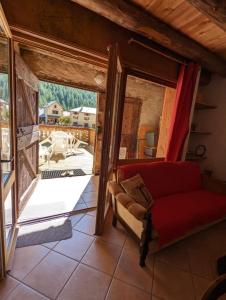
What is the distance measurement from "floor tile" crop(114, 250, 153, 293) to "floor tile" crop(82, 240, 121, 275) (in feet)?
0.22

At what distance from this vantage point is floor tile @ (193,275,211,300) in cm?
130

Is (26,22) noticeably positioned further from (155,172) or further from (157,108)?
(157,108)

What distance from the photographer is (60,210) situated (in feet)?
7.60

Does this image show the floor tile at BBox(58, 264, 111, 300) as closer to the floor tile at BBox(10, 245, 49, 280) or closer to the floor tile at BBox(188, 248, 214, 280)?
the floor tile at BBox(10, 245, 49, 280)

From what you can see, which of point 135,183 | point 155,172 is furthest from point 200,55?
point 135,183

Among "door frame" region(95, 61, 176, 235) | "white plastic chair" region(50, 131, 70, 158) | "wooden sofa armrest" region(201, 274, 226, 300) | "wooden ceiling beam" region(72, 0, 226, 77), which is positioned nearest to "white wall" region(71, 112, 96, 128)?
"white plastic chair" region(50, 131, 70, 158)

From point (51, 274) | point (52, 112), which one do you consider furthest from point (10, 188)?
point (52, 112)

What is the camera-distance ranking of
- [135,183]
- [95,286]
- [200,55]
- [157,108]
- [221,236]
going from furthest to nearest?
1. [157,108]
2. [200,55]
3. [221,236]
4. [135,183]
5. [95,286]

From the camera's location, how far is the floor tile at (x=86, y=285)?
1.20 metres

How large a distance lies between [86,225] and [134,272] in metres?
0.82

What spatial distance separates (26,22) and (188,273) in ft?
8.88

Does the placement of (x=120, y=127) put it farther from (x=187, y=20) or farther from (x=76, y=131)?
(x=76, y=131)

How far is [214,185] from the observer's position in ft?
7.78

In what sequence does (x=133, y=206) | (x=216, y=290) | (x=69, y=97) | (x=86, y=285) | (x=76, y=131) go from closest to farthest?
(x=216, y=290) < (x=86, y=285) < (x=133, y=206) < (x=76, y=131) < (x=69, y=97)
